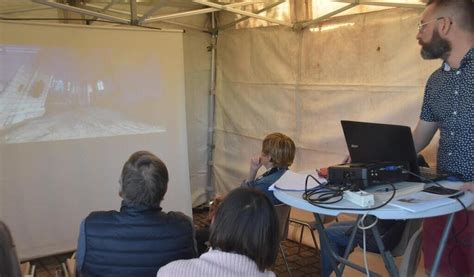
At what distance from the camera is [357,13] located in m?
3.05

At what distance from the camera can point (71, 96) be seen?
3.46 metres

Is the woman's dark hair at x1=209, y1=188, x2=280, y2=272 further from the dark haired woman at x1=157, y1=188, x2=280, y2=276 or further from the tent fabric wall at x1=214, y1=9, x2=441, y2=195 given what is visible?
the tent fabric wall at x1=214, y1=9, x2=441, y2=195

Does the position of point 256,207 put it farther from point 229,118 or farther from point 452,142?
point 229,118

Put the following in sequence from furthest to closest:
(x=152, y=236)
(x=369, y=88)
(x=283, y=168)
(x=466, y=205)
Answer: (x=369, y=88), (x=283, y=168), (x=152, y=236), (x=466, y=205)

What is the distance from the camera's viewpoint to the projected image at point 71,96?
324 cm

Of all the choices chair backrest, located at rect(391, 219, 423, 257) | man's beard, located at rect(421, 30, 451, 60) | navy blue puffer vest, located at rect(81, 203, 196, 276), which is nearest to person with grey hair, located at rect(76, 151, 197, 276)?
navy blue puffer vest, located at rect(81, 203, 196, 276)

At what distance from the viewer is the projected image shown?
10.6ft

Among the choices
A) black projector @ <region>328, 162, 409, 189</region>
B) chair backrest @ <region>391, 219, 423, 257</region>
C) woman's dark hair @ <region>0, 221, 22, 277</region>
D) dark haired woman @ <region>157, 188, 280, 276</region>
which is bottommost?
chair backrest @ <region>391, 219, 423, 257</region>

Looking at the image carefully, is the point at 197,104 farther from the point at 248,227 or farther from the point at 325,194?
the point at 248,227

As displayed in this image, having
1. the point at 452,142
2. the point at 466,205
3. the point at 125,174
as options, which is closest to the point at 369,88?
the point at 452,142

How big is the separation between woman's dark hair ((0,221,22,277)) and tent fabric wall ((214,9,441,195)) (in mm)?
2287

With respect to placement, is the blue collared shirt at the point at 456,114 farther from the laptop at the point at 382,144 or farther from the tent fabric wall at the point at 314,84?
the tent fabric wall at the point at 314,84

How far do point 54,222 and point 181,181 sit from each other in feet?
3.64

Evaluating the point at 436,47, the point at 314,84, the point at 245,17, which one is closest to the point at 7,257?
the point at 436,47
